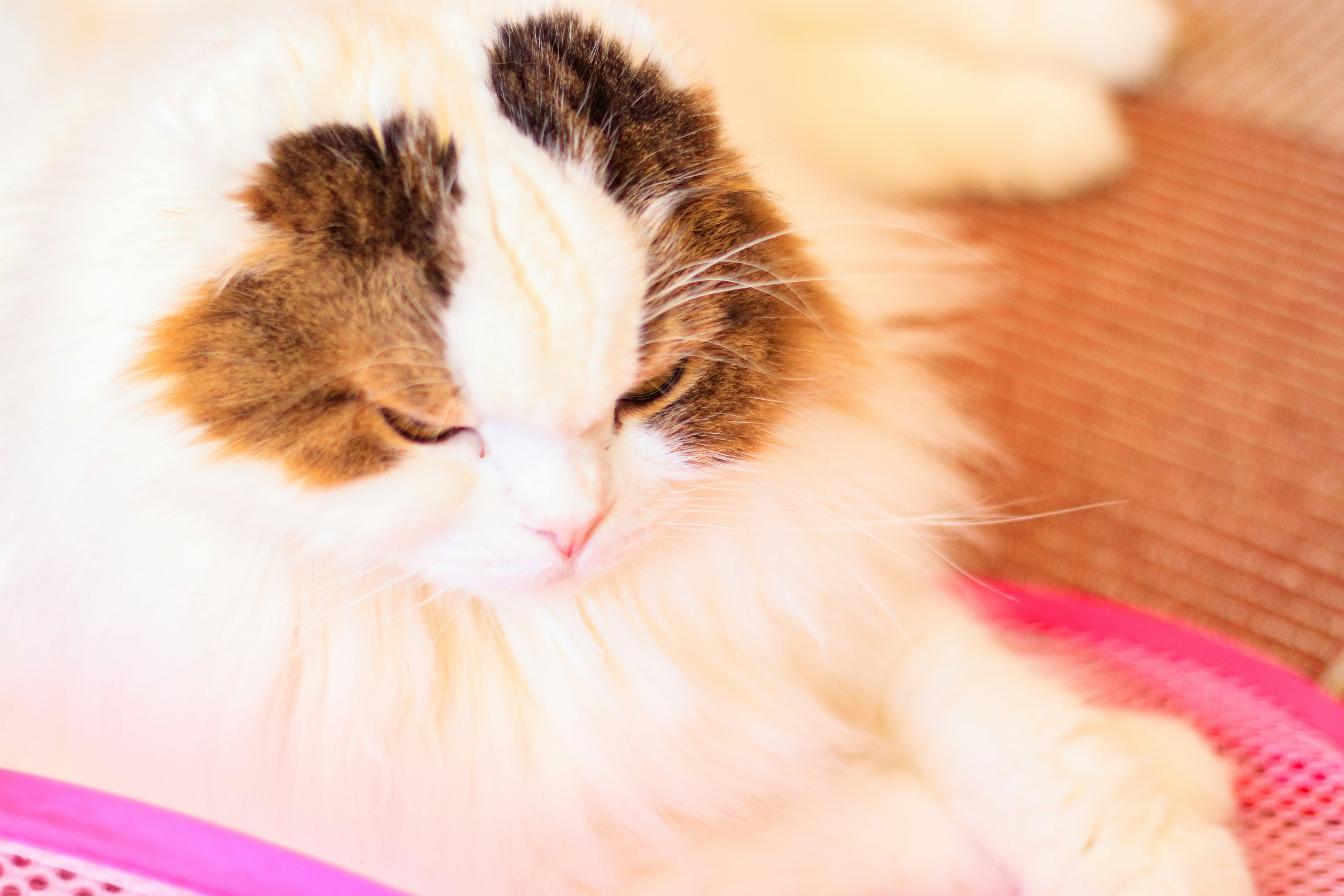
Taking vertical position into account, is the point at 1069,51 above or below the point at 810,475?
above

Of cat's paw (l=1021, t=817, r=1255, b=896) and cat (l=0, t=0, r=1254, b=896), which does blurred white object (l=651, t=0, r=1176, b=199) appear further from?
cat's paw (l=1021, t=817, r=1255, b=896)

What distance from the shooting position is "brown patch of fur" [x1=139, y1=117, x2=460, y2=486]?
0.70 metres

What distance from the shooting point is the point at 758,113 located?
1.23 m

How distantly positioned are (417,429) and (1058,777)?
0.68 metres

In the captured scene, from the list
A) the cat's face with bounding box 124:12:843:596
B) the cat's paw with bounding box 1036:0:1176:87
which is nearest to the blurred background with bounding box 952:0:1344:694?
the cat's paw with bounding box 1036:0:1176:87

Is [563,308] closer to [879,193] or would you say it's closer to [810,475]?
[810,475]

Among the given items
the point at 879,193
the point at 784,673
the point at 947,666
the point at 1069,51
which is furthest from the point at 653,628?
the point at 1069,51

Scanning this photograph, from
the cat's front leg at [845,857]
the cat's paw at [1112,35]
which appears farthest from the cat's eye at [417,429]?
the cat's paw at [1112,35]

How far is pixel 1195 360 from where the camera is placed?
5.64 ft

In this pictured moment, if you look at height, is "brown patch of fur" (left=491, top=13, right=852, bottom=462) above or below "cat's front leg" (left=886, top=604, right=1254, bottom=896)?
above

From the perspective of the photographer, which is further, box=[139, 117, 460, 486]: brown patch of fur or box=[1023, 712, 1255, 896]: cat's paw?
box=[1023, 712, 1255, 896]: cat's paw

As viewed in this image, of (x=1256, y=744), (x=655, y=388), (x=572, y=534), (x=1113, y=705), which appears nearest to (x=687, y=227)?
Answer: (x=655, y=388)

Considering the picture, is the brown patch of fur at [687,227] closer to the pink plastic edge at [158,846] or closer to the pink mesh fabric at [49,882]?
the pink plastic edge at [158,846]

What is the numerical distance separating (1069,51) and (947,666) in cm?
141
